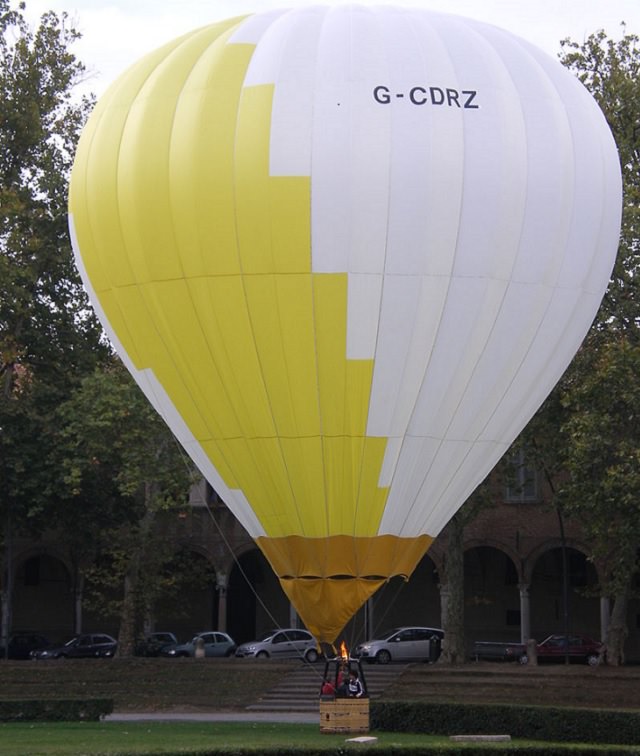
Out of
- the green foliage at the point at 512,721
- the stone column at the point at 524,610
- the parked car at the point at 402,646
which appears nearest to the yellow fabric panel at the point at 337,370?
the green foliage at the point at 512,721

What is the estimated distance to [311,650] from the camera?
1679 inches

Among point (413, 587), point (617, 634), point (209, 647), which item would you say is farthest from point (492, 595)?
point (617, 634)

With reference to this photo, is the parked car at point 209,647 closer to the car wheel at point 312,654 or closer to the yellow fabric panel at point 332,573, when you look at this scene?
the car wheel at point 312,654

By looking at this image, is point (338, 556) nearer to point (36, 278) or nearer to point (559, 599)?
point (36, 278)

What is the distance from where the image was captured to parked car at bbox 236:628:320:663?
43.3m

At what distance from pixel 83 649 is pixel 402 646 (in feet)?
31.4

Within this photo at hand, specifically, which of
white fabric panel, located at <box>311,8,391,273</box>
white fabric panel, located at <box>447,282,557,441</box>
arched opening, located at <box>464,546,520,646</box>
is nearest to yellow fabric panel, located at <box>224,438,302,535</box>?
white fabric panel, located at <box>447,282,557,441</box>

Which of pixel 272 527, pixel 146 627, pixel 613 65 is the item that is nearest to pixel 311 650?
pixel 146 627

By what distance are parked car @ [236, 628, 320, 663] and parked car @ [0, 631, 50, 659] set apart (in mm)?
6553

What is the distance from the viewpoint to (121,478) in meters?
36.9

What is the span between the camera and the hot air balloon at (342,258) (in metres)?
18.4

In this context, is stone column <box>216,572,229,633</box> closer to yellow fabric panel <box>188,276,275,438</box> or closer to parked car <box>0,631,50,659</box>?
parked car <box>0,631,50,659</box>

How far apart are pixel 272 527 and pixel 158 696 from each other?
17.9m

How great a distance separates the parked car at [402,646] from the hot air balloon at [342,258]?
2260 centimetres
